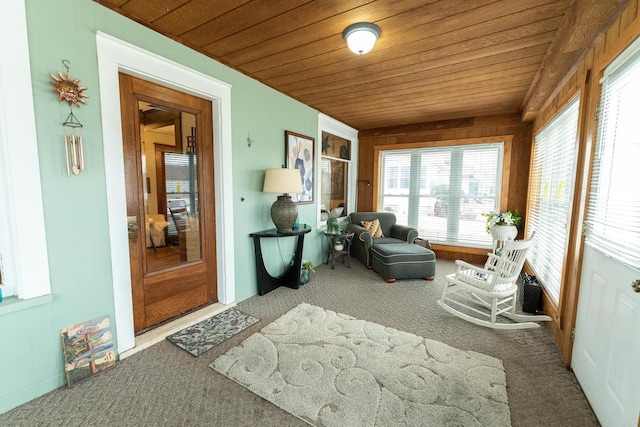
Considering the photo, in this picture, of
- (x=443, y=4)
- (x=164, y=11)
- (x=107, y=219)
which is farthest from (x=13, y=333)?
(x=443, y=4)

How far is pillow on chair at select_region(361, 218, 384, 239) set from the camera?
180 inches

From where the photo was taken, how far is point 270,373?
6.03 ft

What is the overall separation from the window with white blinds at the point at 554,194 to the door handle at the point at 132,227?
3.38m

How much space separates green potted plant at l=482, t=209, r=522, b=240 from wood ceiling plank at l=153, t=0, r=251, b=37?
401 centimetres

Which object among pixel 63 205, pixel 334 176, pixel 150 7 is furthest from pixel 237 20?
pixel 334 176

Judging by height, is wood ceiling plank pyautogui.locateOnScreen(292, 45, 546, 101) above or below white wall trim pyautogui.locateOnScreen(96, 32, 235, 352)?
above

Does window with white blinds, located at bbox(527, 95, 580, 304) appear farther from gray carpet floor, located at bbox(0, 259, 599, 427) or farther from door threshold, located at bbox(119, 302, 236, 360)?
door threshold, located at bbox(119, 302, 236, 360)

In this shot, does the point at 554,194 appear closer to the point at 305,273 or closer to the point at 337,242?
the point at 337,242

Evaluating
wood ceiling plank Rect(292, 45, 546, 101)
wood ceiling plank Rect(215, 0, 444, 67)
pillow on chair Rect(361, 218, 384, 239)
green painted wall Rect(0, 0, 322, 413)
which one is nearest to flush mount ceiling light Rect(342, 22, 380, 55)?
wood ceiling plank Rect(215, 0, 444, 67)

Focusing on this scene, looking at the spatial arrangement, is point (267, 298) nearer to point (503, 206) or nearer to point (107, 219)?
point (107, 219)

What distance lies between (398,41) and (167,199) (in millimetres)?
2375

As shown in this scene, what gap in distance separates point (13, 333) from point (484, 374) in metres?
2.91

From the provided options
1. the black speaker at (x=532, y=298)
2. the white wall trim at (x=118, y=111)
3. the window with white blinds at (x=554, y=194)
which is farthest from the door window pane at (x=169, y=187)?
the black speaker at (x=532, y=298)

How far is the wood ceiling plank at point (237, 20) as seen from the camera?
5.75 feet
